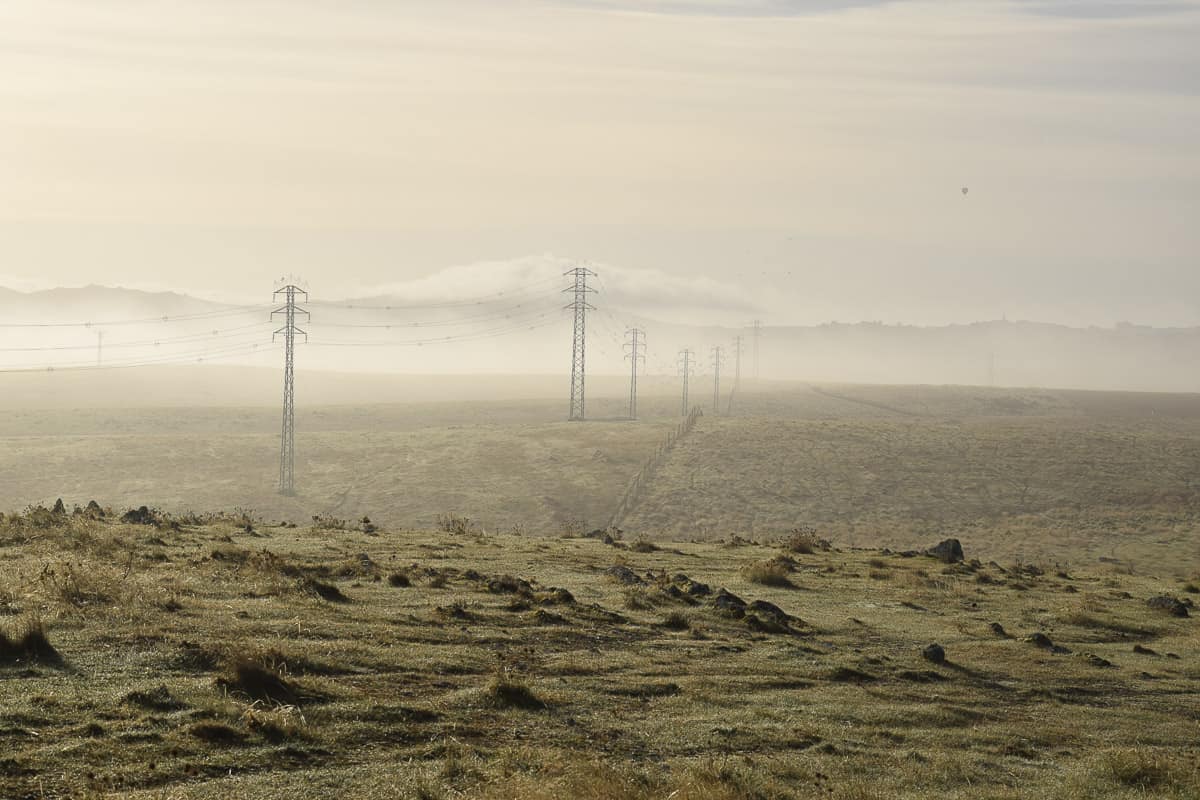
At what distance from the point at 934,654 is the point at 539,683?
9910 millimetres

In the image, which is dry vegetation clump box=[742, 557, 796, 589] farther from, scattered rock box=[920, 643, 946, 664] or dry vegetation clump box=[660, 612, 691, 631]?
scattered rock box=[920, 643, 946, 664]

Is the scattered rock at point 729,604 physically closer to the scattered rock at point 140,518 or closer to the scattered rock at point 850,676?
the scattered rock at point 850,676

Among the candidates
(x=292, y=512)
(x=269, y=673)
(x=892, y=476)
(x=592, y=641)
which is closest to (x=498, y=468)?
(x=292, y=512)

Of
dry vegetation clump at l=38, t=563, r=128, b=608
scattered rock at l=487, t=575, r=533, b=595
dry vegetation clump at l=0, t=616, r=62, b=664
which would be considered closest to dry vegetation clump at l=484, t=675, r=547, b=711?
dry vegetation clump at l=0, t=616, r=62, b=664

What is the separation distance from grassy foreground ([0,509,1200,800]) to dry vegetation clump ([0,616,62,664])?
4 centimetres

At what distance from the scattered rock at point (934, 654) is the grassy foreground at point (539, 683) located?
0.87 ft

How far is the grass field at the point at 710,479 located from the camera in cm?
7375

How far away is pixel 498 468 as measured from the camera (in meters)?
90.4

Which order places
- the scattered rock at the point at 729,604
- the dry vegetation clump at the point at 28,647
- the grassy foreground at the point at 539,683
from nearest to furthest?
the grassy foreground at the point at 539,683 < the dry vegetation clump at the point at 28,647 < the scattered rock at the point at 729,604

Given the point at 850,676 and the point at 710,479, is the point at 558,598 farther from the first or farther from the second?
the point at 710,479

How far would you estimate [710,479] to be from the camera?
8781 centimetres

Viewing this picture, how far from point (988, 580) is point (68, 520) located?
3033 centimetres

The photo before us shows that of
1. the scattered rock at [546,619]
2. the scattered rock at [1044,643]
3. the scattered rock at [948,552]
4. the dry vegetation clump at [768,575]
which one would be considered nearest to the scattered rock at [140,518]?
the scattered rock at [546,619]

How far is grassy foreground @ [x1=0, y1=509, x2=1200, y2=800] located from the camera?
573 inches
